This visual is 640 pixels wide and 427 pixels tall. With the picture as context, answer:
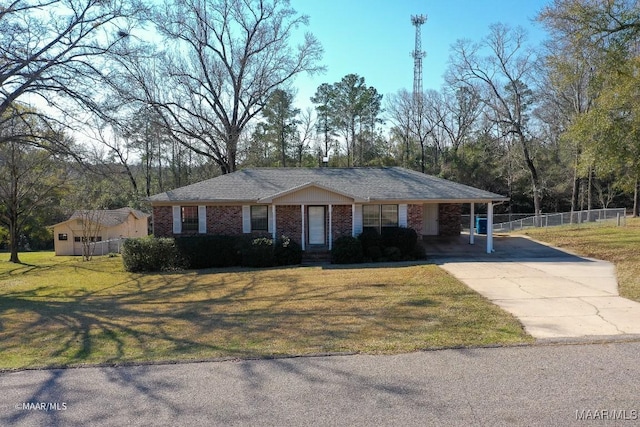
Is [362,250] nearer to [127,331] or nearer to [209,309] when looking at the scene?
[209,309]

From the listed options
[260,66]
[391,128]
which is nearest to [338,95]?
[391,128]

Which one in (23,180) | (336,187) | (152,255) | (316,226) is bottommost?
(152,255)

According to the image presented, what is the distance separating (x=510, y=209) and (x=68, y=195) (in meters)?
37.5

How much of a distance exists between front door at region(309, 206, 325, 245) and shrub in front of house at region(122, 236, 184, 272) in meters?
5.40

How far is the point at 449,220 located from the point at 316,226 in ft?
25.1

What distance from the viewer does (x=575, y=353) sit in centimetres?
502

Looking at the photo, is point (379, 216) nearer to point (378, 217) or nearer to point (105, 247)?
point (378, 217)

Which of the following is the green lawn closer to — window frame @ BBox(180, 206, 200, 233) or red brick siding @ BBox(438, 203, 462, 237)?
red brick siding @ BBox(438, 203, 462, 237)

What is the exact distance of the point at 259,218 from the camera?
58.0 ft

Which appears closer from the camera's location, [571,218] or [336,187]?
[336,187]

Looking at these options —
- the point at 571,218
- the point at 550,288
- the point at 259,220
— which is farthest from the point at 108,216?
the point at 571,218

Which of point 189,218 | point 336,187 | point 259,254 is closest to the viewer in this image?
point 259,254

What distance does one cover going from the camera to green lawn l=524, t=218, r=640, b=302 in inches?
377

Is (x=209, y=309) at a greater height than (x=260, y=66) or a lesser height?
lesser
